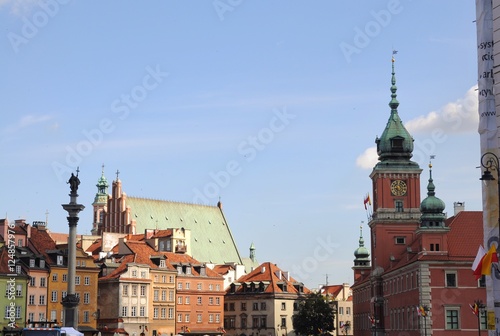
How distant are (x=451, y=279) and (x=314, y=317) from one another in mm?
41719

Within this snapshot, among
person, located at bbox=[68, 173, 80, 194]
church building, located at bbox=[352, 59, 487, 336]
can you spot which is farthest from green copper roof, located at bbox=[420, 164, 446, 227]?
person, located at bbox=[68, 173, 80, 194]

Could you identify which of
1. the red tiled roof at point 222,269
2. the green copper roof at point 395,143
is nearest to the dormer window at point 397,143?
the green copper roof at point 395,143

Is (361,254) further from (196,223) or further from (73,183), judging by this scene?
(73,183)

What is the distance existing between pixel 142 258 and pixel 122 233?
95.6 ft

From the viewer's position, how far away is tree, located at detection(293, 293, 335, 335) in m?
132

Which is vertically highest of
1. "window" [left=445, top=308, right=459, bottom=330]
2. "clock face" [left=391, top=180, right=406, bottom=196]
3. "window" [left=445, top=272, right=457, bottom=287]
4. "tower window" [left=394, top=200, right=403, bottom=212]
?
"clock face" [left=391, top=180, right=406, bottom=196]

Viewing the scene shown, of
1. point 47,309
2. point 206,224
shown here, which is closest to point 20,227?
point 47,309

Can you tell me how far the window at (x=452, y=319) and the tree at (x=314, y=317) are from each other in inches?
1641

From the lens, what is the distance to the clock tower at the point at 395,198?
115 m

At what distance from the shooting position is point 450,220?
102438mm

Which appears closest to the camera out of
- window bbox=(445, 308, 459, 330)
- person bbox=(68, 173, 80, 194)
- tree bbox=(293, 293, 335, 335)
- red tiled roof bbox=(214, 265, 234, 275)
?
person bbox=(68, 173, 80, 194)

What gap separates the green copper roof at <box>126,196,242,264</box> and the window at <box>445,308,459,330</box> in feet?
213

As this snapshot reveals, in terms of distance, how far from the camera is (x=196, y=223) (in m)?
158

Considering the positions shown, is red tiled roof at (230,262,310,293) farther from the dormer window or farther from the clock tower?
the dormer window
